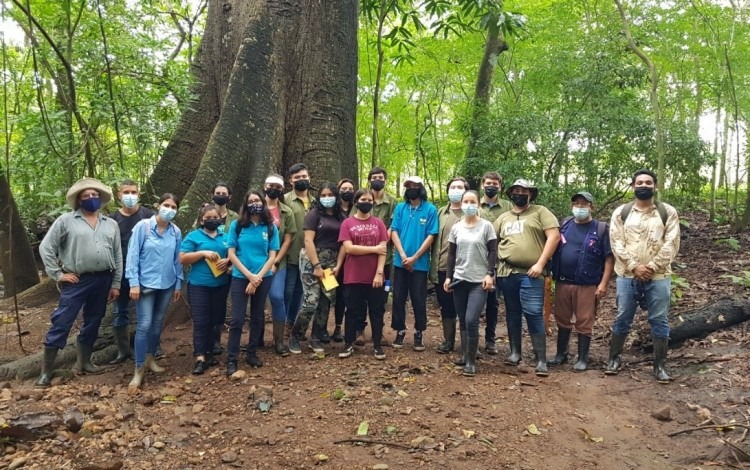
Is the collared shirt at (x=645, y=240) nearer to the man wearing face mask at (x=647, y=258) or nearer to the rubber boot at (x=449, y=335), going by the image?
the man wearing face mask at (x=647, y=258)

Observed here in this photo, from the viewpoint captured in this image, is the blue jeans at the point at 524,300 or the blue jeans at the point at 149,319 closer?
the blue jeans at the point at 149,319

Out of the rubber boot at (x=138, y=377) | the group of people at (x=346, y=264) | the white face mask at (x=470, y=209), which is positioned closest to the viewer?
the rubber boot at (x=138, y=377)

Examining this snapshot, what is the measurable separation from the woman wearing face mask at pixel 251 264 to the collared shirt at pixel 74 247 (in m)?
1.34

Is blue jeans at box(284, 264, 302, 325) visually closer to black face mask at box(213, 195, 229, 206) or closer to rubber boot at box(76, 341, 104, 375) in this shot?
black face mask at box(213, 195, 229, 206)

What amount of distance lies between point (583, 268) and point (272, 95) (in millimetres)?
4684

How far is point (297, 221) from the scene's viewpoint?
6137 mm

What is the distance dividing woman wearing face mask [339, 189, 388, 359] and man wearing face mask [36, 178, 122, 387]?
247 centimetres

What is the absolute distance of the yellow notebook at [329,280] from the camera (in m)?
5.62

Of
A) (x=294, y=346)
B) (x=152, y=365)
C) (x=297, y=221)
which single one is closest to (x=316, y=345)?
(x=294, y=346)

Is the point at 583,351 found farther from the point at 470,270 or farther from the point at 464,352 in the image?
the point at 470,270

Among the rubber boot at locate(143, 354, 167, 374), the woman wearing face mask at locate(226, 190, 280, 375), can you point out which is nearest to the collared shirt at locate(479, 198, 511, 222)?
the woman wearing face mask at locate(226, 190, 280, 375)

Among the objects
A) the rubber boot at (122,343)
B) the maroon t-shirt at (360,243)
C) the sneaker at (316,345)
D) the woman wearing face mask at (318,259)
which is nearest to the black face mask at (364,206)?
the maroon t-shirt at (360,243)

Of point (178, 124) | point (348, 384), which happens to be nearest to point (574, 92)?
point (178, 124)

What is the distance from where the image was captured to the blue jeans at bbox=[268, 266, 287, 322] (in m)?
5.65
